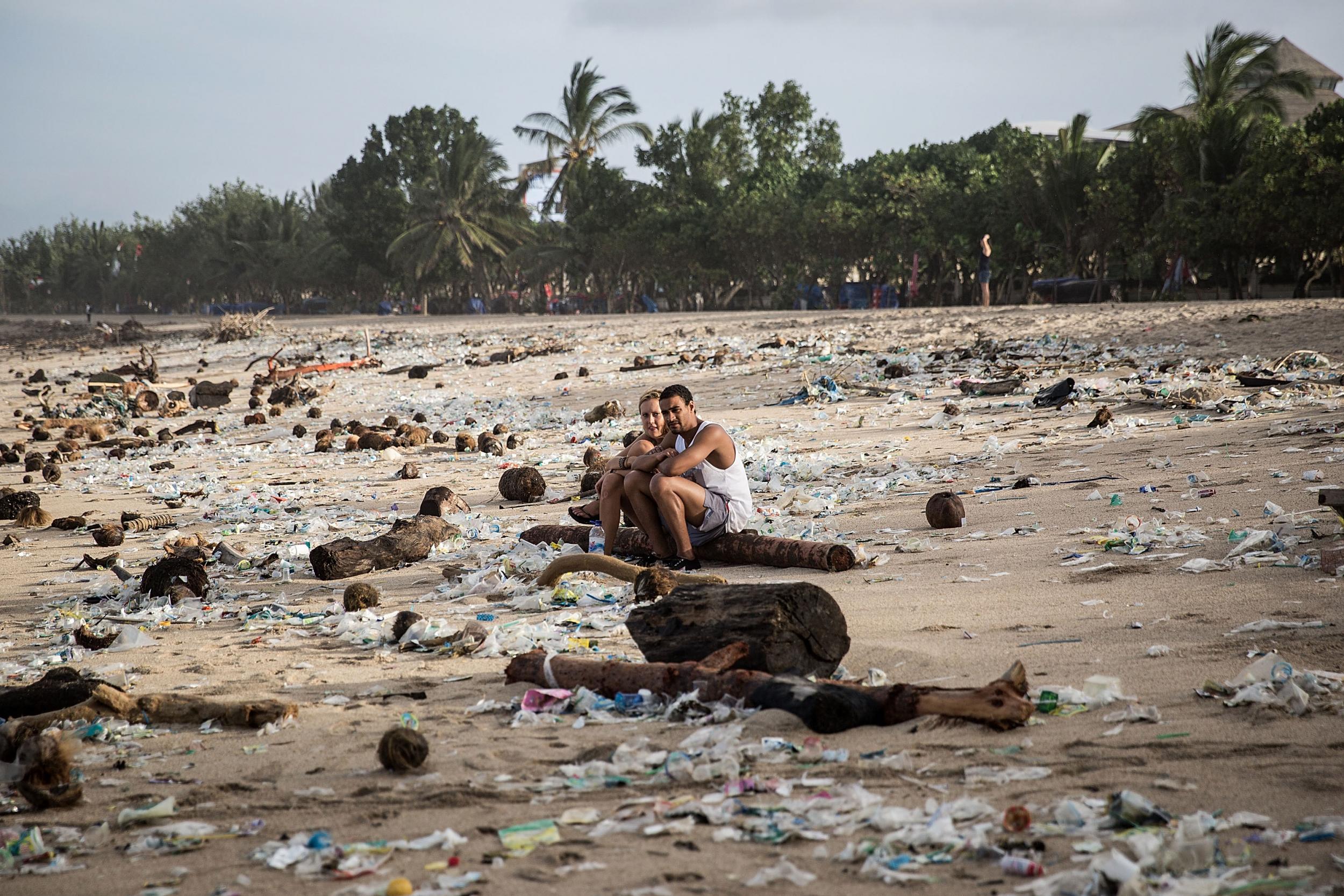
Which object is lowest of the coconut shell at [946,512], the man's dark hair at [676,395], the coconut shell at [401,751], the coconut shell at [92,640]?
the coconut shell at [92,640]

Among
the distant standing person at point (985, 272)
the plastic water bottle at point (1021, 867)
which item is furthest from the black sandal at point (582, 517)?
the distant standing person at point (985, 272)

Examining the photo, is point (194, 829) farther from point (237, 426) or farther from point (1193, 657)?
point (237, 426)

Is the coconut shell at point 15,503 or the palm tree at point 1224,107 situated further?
the palm tree at point 1224,107

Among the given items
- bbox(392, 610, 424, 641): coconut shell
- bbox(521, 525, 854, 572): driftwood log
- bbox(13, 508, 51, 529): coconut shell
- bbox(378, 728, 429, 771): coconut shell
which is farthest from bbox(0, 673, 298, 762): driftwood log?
bbox(13, 508, 51, 529): coconut shell

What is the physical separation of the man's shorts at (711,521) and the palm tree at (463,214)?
38.1 m

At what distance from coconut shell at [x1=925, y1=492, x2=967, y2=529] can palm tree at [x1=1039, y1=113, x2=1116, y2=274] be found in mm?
23614

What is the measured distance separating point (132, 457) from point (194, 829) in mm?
10189

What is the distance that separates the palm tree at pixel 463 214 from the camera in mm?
42938

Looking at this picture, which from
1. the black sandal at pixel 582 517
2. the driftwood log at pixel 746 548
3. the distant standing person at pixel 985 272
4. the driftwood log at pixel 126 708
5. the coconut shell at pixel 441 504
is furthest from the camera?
the distant standing person at pixel 985 272

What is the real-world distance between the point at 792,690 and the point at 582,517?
10.8ft

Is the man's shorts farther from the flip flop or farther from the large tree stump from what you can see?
the large tree stump

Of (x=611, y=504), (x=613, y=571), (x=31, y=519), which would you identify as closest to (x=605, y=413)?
(x=31, y=519)

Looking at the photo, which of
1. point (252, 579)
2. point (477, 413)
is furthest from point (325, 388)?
point (252, 579)

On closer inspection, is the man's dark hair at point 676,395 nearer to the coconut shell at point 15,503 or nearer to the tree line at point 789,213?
the coconut shell at point 15,503
